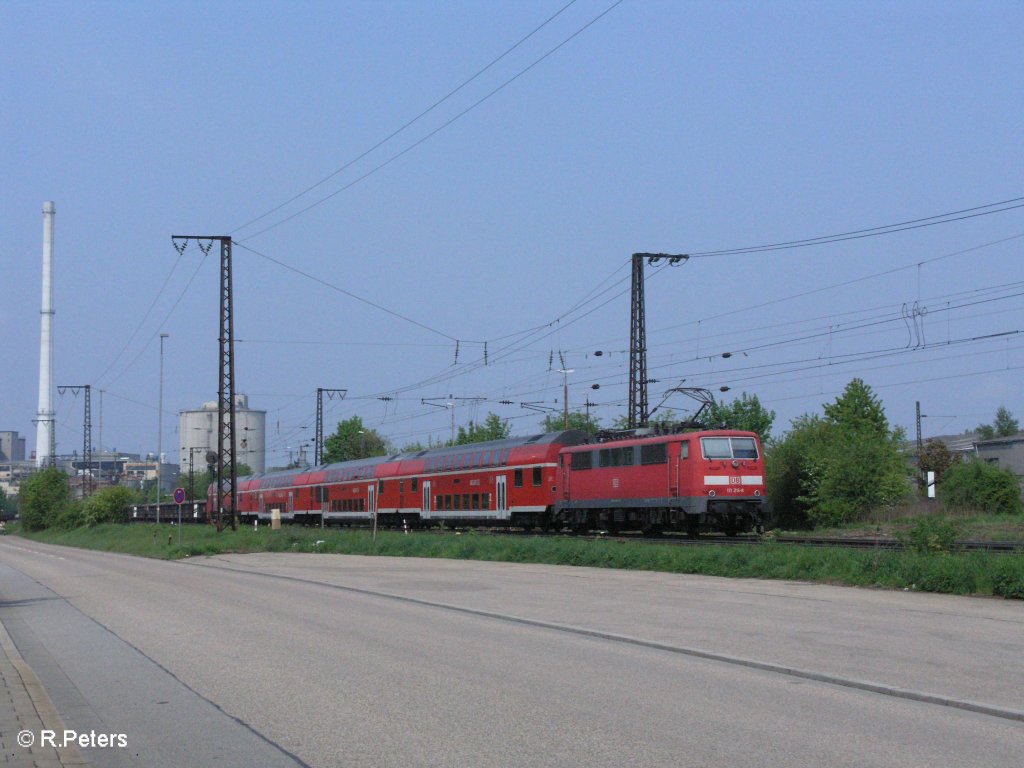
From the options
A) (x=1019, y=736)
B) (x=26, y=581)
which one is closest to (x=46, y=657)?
(x=1019, y=736)

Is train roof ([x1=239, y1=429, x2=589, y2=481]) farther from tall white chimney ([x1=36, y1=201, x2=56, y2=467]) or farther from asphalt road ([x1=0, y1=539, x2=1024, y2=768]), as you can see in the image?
tall white chimney ([x1=36, y1=201, x2=56, y2=467])

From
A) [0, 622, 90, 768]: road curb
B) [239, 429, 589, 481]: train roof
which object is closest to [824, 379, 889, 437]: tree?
[239, 429, 589, 481]: train roof

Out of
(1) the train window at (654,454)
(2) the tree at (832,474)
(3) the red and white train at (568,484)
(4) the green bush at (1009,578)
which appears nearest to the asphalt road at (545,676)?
(4) the green bush at (1009,578)

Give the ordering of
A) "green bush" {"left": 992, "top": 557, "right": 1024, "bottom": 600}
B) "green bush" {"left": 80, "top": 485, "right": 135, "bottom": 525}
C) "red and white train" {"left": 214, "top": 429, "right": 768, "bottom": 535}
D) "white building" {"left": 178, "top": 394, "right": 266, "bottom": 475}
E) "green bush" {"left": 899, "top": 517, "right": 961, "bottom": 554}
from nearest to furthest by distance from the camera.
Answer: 1. "green bush" {"left": 992, "top": 557, "right": 1024, "bottom": 600}
2. "green bush" {"left": 899, "top": 517, "right": 961, "bottom": 554}
3. "red and white train" {"left": 214, "top": 429, "right": 768, "bottom": 535}
4. "green bush" {"left": 80, "top": 485, "right": 135, "bottom": 525}
5. "white building" {"left": 178, "top": 394, "right": 266, "bottom": 475}

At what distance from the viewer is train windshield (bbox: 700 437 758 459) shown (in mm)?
35938

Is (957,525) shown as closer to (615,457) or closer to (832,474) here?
(832,474)

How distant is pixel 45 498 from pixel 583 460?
79.5 metres

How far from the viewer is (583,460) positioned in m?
42.1

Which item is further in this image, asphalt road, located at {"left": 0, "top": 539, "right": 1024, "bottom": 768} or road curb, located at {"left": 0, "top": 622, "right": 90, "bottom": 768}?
asphalt road, located at {"left": 0, "top": 539, "right": 1024, "bottom": 768}

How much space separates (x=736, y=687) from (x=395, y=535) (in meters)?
33.4

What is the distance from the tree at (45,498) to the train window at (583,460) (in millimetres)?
74586

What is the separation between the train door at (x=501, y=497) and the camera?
47969mm

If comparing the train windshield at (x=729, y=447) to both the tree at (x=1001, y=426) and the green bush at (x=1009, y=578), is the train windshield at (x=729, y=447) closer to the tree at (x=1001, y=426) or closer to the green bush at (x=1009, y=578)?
the green bush at (x=1009, y=578)

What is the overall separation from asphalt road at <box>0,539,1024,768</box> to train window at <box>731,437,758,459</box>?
14.3 metres
